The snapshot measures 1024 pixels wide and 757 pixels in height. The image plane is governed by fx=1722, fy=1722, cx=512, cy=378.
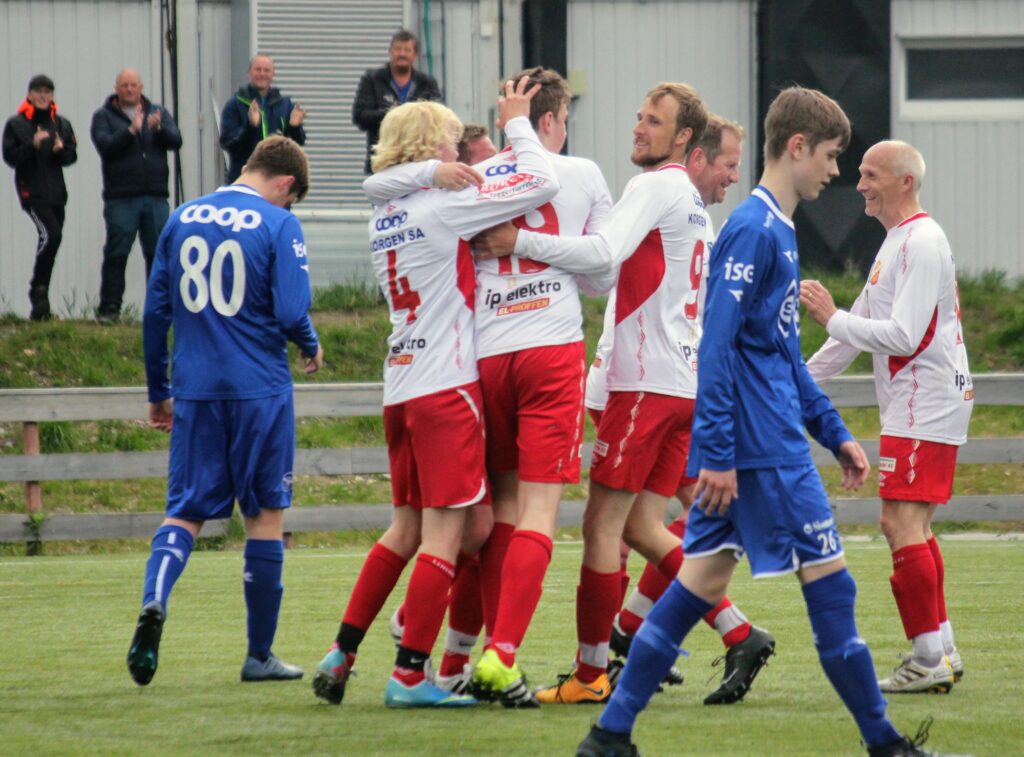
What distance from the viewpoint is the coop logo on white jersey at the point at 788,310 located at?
4.89 meters

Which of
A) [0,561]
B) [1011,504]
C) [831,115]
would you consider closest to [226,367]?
[831,115]

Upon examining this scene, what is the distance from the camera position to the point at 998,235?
1809 cm

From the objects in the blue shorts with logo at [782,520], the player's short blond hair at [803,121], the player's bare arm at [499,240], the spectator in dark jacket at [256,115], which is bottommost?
the blue shorts with logo at [782,520]

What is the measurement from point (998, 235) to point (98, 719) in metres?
14.3

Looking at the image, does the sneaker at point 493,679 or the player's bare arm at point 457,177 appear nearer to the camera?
the sneaker at point 493,679

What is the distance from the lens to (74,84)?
1705 cm

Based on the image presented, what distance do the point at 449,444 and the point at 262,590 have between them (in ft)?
4.11

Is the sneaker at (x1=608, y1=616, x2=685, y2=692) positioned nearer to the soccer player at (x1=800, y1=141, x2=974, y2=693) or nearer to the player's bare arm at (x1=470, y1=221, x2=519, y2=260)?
the soccer player at (x1=800, y1=141, x2=974, y2=693)

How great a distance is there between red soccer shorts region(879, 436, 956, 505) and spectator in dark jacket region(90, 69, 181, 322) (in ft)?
31.3

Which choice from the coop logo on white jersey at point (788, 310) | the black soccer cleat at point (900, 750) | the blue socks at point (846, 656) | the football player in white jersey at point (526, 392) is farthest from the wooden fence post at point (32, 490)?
the black soccer cleat at point (900, 750)

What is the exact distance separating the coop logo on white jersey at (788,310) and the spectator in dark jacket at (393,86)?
31.7 feet

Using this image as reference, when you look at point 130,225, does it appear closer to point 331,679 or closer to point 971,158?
point 971,158

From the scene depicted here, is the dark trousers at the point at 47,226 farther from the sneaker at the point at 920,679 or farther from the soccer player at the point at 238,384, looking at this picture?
the sneaker at the point at 920,679

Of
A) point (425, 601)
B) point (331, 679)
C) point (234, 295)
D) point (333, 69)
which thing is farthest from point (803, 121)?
point (333, 69)
